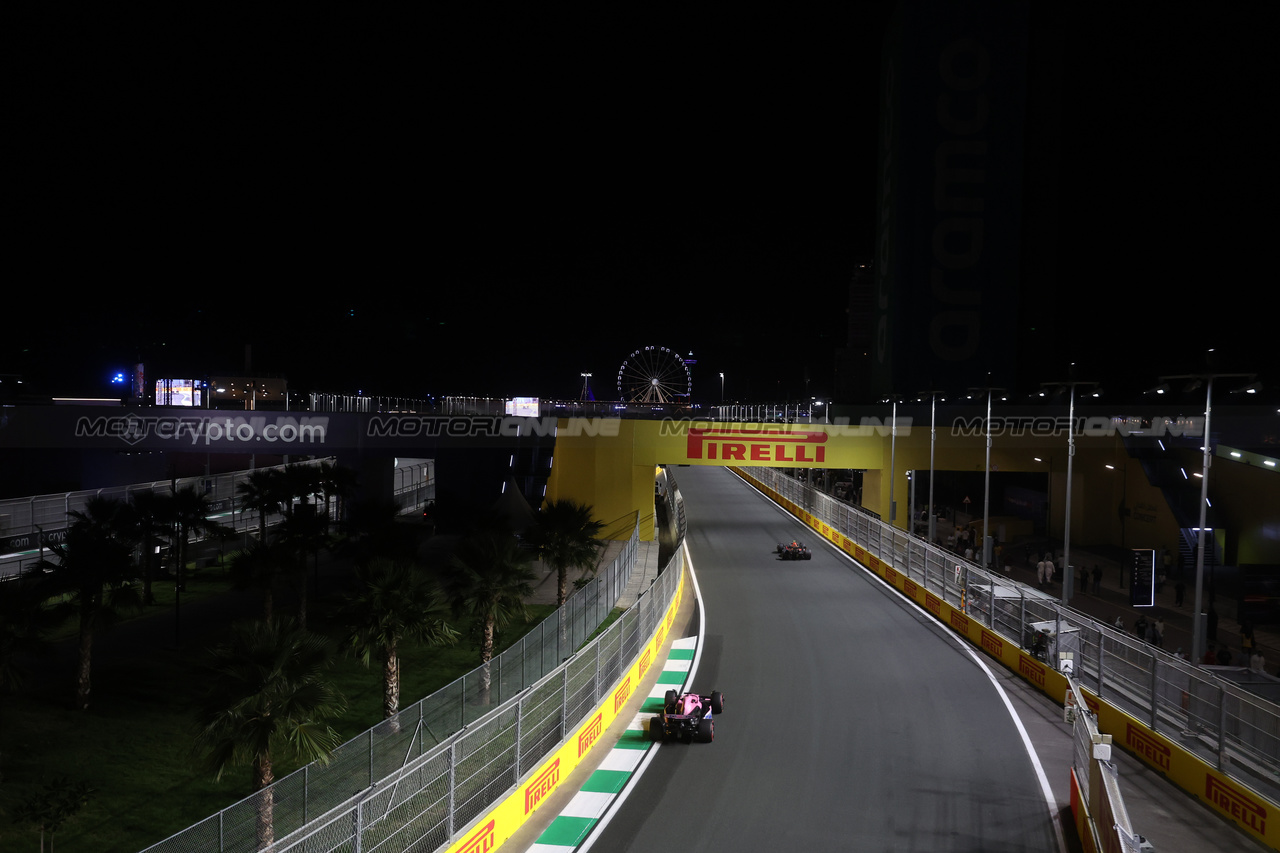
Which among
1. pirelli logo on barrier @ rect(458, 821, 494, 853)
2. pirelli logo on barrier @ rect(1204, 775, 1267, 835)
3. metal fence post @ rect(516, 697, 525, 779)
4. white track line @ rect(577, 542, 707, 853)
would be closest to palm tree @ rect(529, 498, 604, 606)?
white track line @ rect(577, 542, 707, 853)

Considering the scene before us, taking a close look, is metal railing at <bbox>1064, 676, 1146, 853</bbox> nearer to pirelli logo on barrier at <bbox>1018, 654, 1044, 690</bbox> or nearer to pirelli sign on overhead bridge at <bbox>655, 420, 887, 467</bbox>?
pirelli logo on barrier at <bbox>1018, 654, 1044, 690</bbox>

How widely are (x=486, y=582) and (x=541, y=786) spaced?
8.37m

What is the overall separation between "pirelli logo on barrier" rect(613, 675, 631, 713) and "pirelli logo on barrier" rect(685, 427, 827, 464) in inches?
886

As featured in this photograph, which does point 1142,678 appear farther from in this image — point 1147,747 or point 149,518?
point 149,518

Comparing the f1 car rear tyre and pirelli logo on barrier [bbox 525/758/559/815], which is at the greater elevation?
pirelli logo on barrier [bbox 525/758/559/815]

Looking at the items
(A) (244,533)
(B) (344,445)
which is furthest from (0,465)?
(B) (344,445)

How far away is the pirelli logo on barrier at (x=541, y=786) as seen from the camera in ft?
42.0

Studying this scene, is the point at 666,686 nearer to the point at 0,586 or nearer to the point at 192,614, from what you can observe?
the point at 0,586

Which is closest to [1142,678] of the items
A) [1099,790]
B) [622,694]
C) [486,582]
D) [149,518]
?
[1099,790]

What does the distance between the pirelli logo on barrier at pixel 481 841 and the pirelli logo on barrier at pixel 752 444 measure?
97.4 ft

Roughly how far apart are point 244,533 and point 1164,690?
41.4 meters

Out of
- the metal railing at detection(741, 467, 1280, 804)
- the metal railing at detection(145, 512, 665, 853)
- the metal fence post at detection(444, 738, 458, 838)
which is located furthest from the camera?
the metal railing at detection(741, 467, 1280, 804)

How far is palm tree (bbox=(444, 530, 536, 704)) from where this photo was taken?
21203mm

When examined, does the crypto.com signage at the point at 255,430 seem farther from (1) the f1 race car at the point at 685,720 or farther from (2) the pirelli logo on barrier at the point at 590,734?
(1) the f1 race car at the point at 685,720
